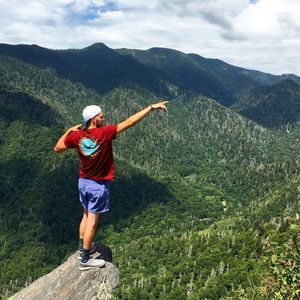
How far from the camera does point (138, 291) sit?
169 m

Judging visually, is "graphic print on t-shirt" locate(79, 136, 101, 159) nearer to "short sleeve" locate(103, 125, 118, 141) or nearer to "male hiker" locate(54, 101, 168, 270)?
A: "male hiker" locate(54, 101, 168, 270)

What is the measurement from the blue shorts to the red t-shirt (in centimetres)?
29

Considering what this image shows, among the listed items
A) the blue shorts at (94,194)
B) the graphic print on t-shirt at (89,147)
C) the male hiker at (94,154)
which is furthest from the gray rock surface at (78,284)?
the graphic print on t-shirt at (89,147)

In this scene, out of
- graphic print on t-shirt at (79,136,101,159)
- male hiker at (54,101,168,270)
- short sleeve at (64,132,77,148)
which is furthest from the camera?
short sleeve at (64,132,77,148)

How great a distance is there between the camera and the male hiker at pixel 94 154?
18656 millimetres

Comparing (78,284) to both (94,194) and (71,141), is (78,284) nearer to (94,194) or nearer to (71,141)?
(94,194)

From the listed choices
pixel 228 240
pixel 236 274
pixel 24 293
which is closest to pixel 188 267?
pixel 228 240

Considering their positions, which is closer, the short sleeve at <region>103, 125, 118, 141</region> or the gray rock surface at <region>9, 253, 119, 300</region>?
the short sleeve at <region>103, 125, 118, 141</region>

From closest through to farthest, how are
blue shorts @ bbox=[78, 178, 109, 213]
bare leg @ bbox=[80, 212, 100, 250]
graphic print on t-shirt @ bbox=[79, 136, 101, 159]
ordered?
graphic print on t-shirt @ bbox=[79, 136, 101, 159], blue shorts @ bbox=[78, 178, 109, 213], bare leg @ bbox=[80, 212, 100, 250]

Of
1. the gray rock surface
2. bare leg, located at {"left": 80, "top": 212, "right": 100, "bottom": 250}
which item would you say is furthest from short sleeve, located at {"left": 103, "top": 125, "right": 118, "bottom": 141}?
the gray rock surface

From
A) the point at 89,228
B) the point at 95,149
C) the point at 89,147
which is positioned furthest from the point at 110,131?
the point at 89,228

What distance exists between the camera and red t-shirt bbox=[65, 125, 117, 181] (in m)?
18.7

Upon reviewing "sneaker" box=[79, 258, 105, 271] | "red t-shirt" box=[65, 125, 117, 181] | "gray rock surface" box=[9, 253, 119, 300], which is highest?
"red t-shirt" box=[65, 125, 117, 181]

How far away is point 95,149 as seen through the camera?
1883 cm
